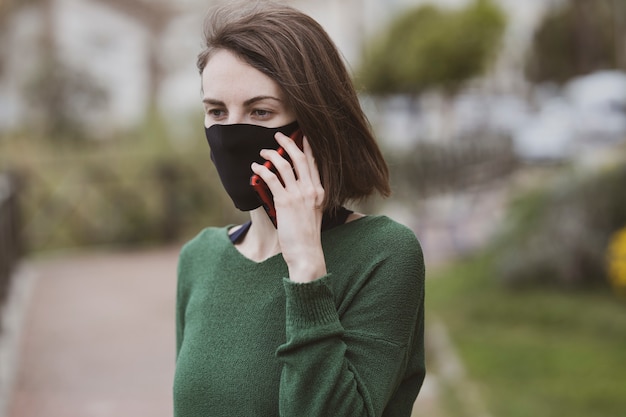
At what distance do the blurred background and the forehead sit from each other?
49 cm

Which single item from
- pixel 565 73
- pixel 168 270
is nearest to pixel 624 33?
pixel 565 73

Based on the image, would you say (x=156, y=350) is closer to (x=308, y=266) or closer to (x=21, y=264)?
(x=21, y=264)

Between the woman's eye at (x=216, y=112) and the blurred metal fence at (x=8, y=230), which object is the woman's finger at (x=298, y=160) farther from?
the blurred metal fence at (x=8, y=230)

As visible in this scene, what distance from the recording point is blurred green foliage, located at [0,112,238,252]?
1175cm

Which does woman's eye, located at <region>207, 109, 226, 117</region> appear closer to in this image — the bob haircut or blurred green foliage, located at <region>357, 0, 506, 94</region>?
the bob haircut

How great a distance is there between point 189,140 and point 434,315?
6.58 meters

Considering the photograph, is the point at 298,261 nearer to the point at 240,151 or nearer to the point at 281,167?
the point at 281,167

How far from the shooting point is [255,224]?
195cm

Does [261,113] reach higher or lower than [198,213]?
higher

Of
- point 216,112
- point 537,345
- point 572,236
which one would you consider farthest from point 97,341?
point 216,112

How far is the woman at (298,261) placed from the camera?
1552 millimetres

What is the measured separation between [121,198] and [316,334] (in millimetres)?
10721

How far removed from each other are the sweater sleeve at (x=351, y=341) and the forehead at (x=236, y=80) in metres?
0.43

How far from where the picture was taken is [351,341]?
5.21 feet
